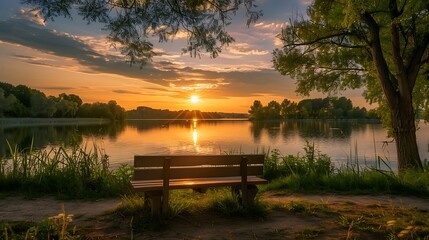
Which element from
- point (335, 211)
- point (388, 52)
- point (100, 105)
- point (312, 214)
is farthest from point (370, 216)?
point (100, 105)

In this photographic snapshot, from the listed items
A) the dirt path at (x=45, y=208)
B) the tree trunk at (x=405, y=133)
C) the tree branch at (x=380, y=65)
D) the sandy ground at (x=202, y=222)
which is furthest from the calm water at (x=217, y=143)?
the sandy ground at (x=202, y=222)

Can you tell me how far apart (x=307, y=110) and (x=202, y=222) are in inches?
5086

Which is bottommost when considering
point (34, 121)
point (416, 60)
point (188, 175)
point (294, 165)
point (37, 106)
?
point (294, 165)

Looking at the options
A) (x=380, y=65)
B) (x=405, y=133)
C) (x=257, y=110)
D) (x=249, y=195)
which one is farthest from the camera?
(x=257, y=110)

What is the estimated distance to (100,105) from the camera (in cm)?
12006

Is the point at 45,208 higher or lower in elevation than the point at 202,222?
lower

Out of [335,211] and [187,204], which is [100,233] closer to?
[187,204]

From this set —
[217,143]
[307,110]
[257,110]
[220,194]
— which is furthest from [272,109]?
[220,194]

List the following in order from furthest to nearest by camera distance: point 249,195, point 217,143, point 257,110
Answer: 1. point 257,110
2. point 217,143
3. point 249,195

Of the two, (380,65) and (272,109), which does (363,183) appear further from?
(272,109)

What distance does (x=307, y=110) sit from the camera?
12825cm

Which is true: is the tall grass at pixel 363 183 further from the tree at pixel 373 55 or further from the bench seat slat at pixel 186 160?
the bench seat slat at pixel 186 160

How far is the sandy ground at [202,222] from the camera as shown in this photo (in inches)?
161

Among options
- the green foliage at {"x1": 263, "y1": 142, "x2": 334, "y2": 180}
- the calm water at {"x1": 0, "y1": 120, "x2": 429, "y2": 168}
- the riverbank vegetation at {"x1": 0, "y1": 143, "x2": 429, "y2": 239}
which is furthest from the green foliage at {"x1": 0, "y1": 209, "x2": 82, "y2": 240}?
the green foliage at {"x1": 263, "y1": 142, "x2": 334, "y2": 180}
